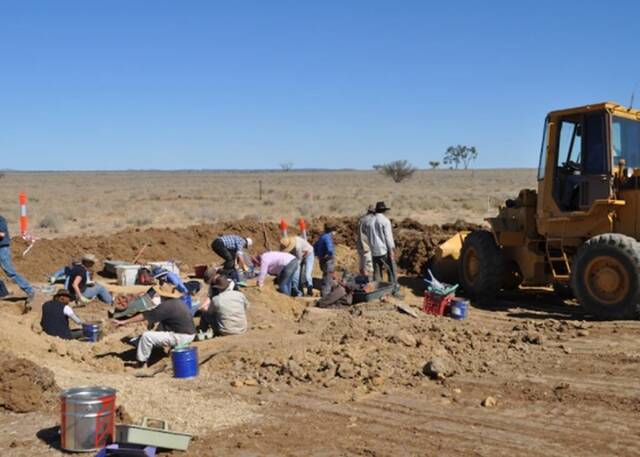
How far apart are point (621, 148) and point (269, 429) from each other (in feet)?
24.7

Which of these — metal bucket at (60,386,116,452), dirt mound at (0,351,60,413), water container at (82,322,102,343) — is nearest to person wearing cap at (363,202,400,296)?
water container at (82,322,102,343)

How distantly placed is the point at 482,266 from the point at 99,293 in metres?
6.69

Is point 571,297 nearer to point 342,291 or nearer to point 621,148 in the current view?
point 621,148

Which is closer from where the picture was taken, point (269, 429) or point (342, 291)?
point (269, 429)

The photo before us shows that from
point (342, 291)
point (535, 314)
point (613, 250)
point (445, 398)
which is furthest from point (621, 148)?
point (445, 398)

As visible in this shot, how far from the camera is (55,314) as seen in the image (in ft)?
35.3

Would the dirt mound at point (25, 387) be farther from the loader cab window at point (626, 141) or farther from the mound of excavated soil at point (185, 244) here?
the mound of excavated soil at point (185, 244)

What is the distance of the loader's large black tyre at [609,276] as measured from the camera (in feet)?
35.4

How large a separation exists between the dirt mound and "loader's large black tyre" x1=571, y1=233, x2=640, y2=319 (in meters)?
7.41

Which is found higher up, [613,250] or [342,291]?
[613,250]

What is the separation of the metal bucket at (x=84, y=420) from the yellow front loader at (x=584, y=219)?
7.56 m

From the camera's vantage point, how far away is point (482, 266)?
13.6 m

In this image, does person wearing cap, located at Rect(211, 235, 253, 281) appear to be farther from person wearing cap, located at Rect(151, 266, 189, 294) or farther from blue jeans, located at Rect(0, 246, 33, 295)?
blue jeans, located at Rect(0, 246, 33, 295)

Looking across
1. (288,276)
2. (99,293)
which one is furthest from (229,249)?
(99,293)
